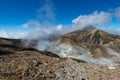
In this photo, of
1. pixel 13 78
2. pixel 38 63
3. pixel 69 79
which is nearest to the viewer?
pixel 13 78

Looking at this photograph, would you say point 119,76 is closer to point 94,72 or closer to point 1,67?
point 94,72

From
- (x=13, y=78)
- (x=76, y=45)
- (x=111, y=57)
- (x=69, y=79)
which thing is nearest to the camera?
(x=13, y=78)

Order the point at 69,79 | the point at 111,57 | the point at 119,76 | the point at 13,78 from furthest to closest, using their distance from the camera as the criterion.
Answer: the point at 111,57 < the point at 119,76 < the point at 69,79 < the point at 13,78

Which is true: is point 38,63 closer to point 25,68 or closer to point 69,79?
point 25,68

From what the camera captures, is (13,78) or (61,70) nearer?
(13,78)

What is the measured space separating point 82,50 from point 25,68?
129 meters

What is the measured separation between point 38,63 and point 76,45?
130 meters

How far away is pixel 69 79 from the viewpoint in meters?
55.1

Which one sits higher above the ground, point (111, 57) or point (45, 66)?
point (111, 57)

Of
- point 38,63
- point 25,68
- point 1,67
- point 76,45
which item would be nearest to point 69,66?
point 38,63

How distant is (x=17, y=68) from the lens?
59.9m

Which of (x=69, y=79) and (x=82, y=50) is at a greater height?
(x=82, y=50)

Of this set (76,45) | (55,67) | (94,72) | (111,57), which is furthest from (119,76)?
(76,45)

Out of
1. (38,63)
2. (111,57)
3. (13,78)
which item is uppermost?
(111,57)
